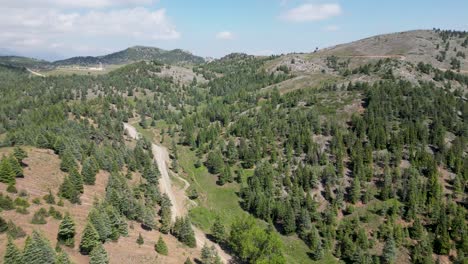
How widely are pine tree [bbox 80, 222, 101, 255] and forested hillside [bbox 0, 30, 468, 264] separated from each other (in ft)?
0.82

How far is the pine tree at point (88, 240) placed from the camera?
58.8 m

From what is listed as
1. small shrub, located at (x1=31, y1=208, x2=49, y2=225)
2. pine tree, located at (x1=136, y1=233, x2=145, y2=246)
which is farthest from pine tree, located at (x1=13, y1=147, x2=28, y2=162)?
pine tree, located at (x1=136, y1=233, x2=145, y2=246)

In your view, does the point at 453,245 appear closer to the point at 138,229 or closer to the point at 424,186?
the point at 424,186

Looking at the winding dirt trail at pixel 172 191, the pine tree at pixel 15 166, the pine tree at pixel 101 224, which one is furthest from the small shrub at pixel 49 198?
the winding dirt trail at pixel 172 191

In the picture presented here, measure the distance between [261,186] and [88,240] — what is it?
7445 cm

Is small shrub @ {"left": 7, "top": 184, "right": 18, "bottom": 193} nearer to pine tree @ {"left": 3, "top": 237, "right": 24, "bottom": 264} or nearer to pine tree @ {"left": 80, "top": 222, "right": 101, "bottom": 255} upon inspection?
pine tree @ {"left": 80, "top": 222, "right": 101, "bottom": 255}

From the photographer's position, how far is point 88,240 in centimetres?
5884

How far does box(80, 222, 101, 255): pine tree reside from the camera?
5881 cm

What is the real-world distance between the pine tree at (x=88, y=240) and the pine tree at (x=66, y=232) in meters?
2.37

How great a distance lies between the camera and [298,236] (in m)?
107

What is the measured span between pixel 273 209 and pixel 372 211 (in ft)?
108

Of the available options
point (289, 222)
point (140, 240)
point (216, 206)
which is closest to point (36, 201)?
point (140, 240)

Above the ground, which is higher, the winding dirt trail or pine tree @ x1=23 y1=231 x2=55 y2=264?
pine tree @ x1=23 y1=231 x2=55 y2=264

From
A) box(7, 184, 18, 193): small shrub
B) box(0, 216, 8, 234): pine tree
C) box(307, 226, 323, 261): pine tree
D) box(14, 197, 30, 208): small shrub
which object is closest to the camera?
box(0, 216, 8, 234): pine tree
